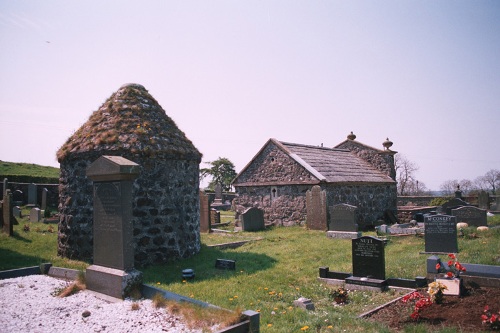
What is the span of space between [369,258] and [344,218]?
7078mm

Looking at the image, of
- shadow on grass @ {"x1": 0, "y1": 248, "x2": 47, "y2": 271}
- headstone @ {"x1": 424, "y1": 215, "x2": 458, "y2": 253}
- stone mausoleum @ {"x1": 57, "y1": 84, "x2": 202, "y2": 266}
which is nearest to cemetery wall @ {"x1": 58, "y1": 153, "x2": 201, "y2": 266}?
stone mausoleum @ {"x1": 57, "y1": 84, "x2": 202, "y2": 266}

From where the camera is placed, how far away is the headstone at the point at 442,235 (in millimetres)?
10953

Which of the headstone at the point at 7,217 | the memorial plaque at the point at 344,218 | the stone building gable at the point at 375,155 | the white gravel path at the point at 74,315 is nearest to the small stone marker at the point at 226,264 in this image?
the white gravel path at the point at 74,315

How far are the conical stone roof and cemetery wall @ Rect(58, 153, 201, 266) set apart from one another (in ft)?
0.88

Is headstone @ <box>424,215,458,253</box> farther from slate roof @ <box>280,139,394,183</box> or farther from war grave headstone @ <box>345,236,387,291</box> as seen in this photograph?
slate roof @ <box>280,139,394,183</box>

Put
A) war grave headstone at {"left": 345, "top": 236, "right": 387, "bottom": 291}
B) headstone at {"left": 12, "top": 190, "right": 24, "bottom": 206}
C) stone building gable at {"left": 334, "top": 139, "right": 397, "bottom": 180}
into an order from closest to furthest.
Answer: war grave headstone at {"left": 345, "top": 236, "right": 387, "bottom": 291}, stone building gable at {"left": 334, "top": 139, "right": 397, "bottom": 180}, headstone at {"left": 12, "top": 190, "right": 24, "bottom": 206}

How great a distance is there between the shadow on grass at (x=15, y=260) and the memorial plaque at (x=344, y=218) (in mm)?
11100

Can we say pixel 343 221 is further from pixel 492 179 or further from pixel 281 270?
pixel 492 179

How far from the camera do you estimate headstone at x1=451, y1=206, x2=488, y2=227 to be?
606 inches

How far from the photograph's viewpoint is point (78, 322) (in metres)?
5.70

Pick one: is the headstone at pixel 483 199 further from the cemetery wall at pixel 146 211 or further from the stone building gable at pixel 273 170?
the cemetery wall at pixel 146 211

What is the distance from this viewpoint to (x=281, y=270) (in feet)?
31.6

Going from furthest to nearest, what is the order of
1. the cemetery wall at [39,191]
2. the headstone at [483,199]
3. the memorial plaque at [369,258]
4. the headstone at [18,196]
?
the headstone at [483,199], the cemetery wall at [39,191], the headstone at [18,196], the memorial plaque at [369,258]

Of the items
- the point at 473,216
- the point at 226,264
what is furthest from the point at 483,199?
the point at 226,264
